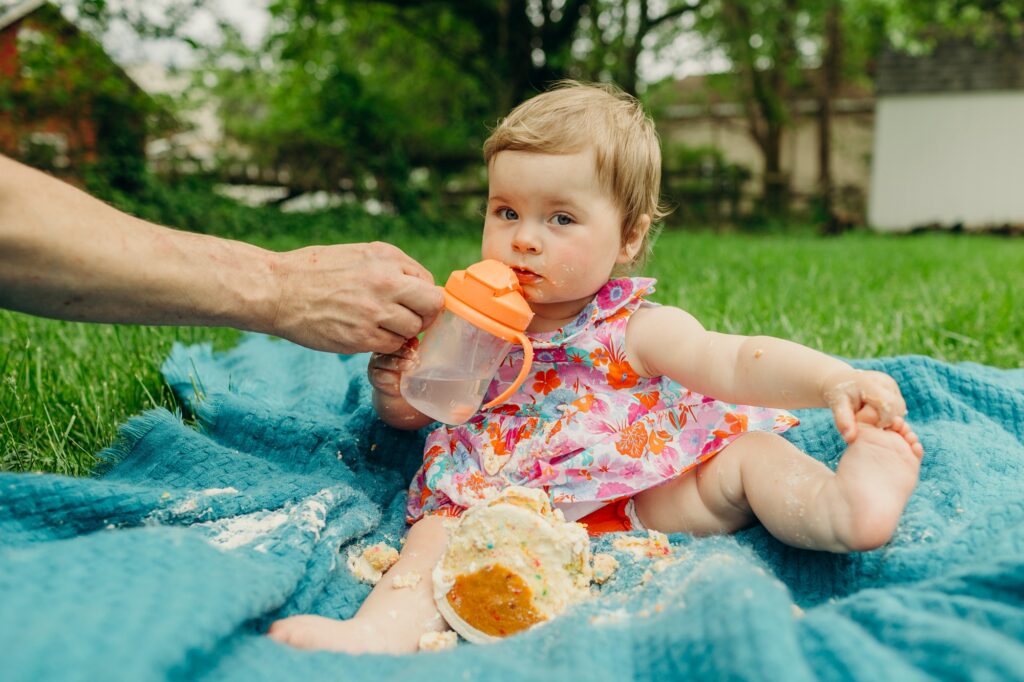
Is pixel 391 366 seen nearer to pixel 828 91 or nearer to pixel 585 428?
pixel 585 428

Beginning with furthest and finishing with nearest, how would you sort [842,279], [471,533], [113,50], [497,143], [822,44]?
[822,44], [113,50], [842,279], [497,143], [471,533]

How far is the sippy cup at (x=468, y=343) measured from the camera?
1742 millimetres

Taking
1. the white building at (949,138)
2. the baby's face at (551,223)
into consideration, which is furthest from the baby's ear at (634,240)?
the white building at (949,138)

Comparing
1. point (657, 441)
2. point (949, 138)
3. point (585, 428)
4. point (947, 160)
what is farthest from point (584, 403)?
point (949, 138)

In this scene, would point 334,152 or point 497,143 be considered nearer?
point 497,143

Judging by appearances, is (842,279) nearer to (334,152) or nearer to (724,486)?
(724,486)

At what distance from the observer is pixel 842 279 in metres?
5.05

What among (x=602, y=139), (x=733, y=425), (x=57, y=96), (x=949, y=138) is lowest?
(x=733, y=425)

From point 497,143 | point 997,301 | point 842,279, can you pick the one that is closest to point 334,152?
point 842,279

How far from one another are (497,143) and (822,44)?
57.0 ft

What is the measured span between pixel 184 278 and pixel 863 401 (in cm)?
125

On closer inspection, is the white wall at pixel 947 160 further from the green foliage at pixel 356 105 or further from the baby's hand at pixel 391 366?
the baby's hand at pixel 391 366

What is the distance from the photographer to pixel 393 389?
2.03 m

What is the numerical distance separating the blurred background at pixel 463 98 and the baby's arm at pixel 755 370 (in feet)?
9.36
